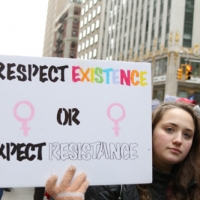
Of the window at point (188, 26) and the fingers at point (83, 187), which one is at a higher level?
the window at point (188, 26)

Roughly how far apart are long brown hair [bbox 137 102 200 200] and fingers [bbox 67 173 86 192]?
40 centimetres

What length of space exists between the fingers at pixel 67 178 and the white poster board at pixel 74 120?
44 millimetres

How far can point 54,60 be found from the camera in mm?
1878

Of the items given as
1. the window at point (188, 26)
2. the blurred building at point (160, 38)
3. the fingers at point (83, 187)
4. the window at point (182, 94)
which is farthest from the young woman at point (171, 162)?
the window at point (188, 26)

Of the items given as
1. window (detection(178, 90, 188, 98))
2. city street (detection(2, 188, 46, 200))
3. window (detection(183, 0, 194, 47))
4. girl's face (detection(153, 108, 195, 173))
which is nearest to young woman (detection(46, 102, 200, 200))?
girl's face (detection(153, 108, 195, 173))

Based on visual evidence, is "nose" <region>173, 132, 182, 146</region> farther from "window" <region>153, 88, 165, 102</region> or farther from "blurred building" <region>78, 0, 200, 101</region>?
"window" <region>153, 88, 165, 102</region>

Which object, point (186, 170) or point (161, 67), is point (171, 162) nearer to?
point (186, 170)

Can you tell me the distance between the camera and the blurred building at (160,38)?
114 ft

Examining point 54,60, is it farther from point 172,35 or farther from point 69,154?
point 172,35

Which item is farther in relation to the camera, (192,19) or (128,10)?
(128,10)

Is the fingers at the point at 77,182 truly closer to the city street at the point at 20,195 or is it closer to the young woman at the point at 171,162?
the young woman at the point at 171,162

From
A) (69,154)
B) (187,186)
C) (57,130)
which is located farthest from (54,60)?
(187,186)

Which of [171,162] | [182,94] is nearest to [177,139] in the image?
[171,162]

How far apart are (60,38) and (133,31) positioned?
39.5 metres
